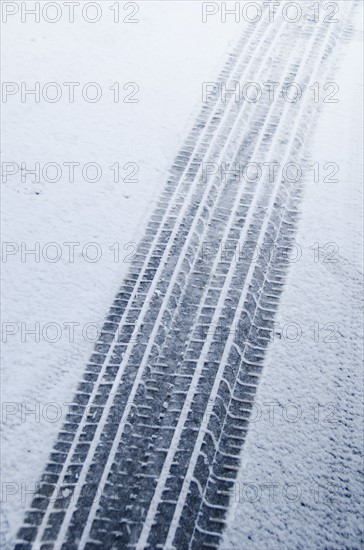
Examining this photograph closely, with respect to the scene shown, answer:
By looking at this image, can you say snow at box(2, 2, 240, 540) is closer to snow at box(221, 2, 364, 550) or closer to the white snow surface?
the white snow surface

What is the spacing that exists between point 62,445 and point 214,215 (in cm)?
266

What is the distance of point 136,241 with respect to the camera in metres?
4.88

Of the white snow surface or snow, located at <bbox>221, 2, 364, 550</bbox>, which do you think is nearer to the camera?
snow, located at <bbox>221, 2, 364, 550</bbox>

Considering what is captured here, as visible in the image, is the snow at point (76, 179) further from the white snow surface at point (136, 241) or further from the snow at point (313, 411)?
the snow at point (313, 411)

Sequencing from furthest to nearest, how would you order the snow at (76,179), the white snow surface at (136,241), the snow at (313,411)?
the snow at (76,179), the white snow surface at (136,241), the snow at (313,411)

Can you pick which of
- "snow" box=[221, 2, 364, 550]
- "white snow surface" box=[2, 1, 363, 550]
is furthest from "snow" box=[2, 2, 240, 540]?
"snow" box=[221, 2, 364, 550]

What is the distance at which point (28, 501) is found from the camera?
346 centimetres

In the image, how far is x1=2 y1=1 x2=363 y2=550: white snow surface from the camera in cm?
357

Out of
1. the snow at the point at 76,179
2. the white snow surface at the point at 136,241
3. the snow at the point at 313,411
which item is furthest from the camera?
the snow at the point at 76,179

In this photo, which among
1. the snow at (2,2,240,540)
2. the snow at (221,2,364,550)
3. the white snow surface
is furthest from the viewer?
the snow at (2,2,240,540)

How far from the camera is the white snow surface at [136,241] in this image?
3572 millimetres

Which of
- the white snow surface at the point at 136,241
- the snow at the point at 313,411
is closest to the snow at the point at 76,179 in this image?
the white snow surface at the point at 136,241

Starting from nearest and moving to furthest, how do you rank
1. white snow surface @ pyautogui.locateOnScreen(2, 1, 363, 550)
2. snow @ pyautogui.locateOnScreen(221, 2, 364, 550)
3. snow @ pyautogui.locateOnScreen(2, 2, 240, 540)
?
1. snow @ pyautogui.locateOnScreen(221, 2, 364, 550)
2. white snow surface @ pyautogui.locateOnScreen(2, 1, 363, 550)
3. snow @ pyautogui.locateOnScreen(2, 2, 240, 540)

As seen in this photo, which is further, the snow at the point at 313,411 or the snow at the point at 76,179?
the snow at the point at 76,179
